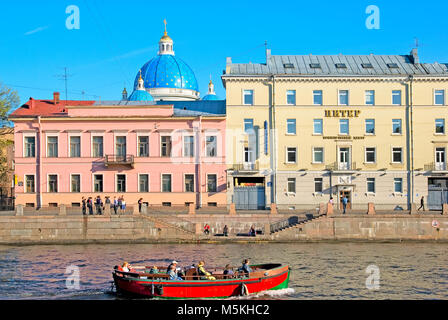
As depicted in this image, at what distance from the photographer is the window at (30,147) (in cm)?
5191

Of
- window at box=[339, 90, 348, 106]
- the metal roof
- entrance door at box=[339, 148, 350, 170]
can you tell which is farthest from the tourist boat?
the metal roof

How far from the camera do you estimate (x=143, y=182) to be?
51125mm

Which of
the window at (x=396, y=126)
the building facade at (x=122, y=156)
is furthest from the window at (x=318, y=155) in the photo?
the building facade at (x=122, y=156)

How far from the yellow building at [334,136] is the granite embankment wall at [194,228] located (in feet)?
24.0

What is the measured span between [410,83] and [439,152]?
Answer: 6.57m

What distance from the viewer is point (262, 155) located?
168 feet

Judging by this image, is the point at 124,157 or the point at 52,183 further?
the point at 52,183

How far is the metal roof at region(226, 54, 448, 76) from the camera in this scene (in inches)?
2056

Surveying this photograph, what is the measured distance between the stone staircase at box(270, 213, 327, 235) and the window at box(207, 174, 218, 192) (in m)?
9.01

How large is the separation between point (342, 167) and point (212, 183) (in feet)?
37.7

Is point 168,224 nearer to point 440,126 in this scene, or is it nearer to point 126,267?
point 126,267

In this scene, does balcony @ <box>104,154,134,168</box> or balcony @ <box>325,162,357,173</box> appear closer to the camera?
balcony @ <box>104,154,134,168</box>

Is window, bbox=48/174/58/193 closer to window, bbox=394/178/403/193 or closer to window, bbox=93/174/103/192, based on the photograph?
window, bbox=93/174/103/192

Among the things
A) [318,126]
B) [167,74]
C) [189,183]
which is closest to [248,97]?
[318,126]
